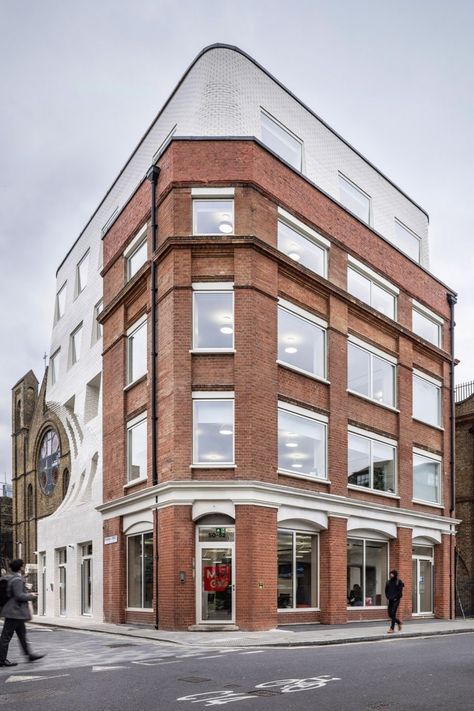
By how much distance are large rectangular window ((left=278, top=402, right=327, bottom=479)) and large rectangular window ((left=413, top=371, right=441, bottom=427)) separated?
21.6 ft

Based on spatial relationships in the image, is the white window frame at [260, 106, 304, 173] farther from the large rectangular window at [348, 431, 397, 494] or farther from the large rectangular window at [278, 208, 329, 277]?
the large rectangular window at [348, 431, 397, 494]

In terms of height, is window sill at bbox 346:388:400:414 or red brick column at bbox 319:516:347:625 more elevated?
window sill at bbox 346:388:400:414

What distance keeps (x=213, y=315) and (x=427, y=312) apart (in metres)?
11.9

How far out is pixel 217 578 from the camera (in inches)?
785

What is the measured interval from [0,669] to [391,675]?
5516 millimetres

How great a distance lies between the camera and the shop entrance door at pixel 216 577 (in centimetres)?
1980

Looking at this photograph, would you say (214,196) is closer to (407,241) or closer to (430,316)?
(407,241)

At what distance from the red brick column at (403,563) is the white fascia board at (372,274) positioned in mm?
8274

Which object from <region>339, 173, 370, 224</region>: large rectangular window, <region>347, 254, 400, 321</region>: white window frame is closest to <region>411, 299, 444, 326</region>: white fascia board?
<region>347, 254, 400, 321</region>: white window frame

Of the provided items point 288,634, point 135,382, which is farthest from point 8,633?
point 135,382

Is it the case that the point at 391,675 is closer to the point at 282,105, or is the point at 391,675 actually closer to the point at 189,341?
the point at 189,341

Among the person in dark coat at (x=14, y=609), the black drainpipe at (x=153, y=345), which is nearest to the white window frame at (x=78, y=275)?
the black drainpipe at (x=153, y=345)

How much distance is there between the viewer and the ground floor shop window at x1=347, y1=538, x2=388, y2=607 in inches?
957

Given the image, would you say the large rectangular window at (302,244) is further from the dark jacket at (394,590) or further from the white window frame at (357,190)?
the dark jacket at (394,590)
